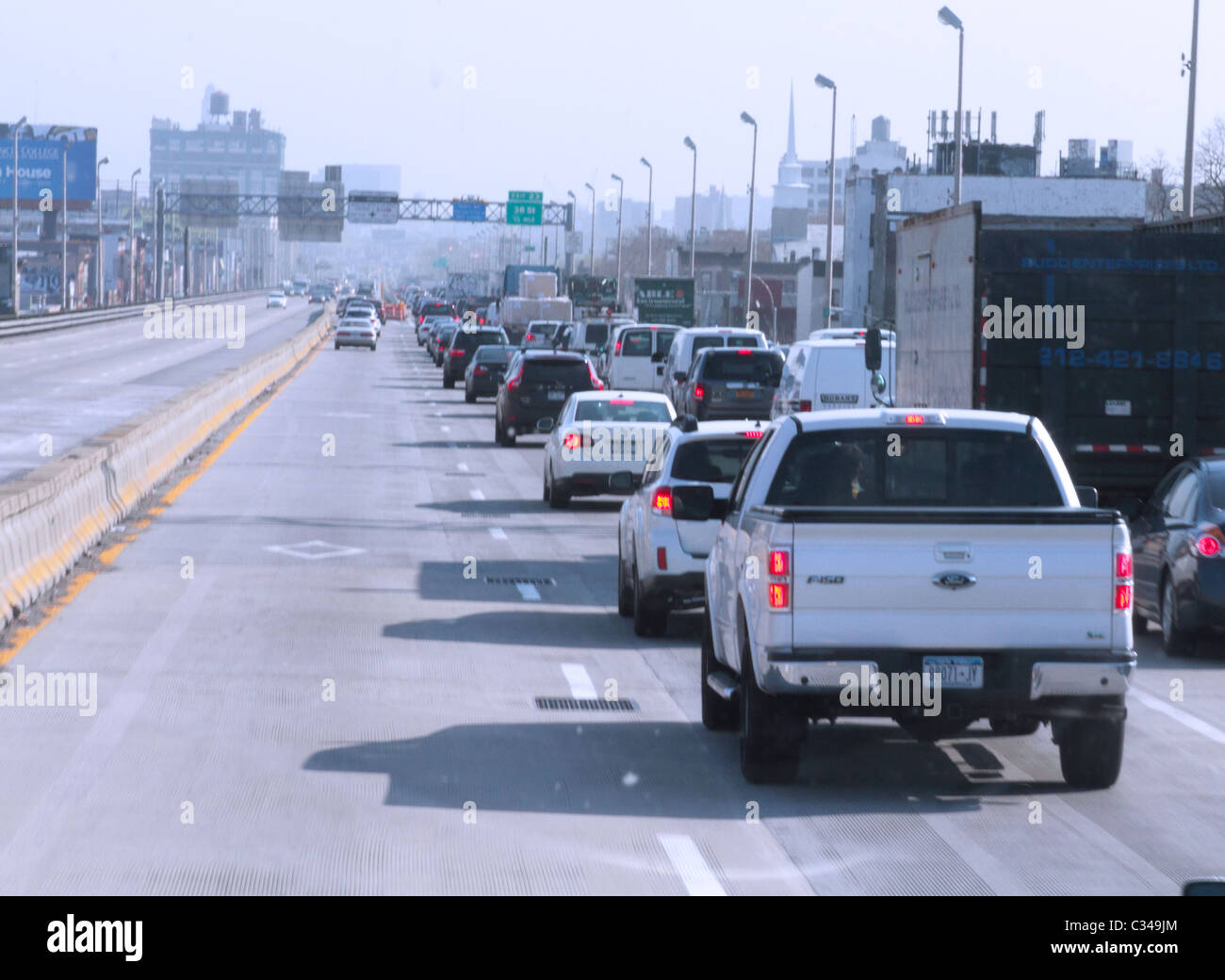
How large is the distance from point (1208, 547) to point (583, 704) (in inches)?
197

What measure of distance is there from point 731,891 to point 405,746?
349 cm

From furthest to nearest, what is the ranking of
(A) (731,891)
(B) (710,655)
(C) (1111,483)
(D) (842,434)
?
(C) (1111,483) < (B) (710,655) < (D) (842,434) < (A) (731,891)

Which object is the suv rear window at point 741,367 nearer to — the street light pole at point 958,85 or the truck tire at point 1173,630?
the street light pole at point 958,85

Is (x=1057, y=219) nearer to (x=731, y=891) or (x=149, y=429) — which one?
(x=149, y=429)

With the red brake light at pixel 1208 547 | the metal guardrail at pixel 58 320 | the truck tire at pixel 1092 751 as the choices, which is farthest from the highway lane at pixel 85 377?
the truck tire at pixel 1092 751

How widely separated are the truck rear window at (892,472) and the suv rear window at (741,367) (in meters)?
26.3

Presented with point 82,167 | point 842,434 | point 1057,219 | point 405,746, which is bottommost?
point 405,746

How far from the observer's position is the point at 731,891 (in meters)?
7.90

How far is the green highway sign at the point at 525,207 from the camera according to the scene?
138500mm

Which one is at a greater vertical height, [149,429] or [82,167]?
[82,167]

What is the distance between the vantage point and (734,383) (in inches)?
1451

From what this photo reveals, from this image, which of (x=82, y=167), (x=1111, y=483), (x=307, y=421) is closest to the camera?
(x=1111, y=483)

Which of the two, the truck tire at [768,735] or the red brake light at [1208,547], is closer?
the truck tire at [768,735]
